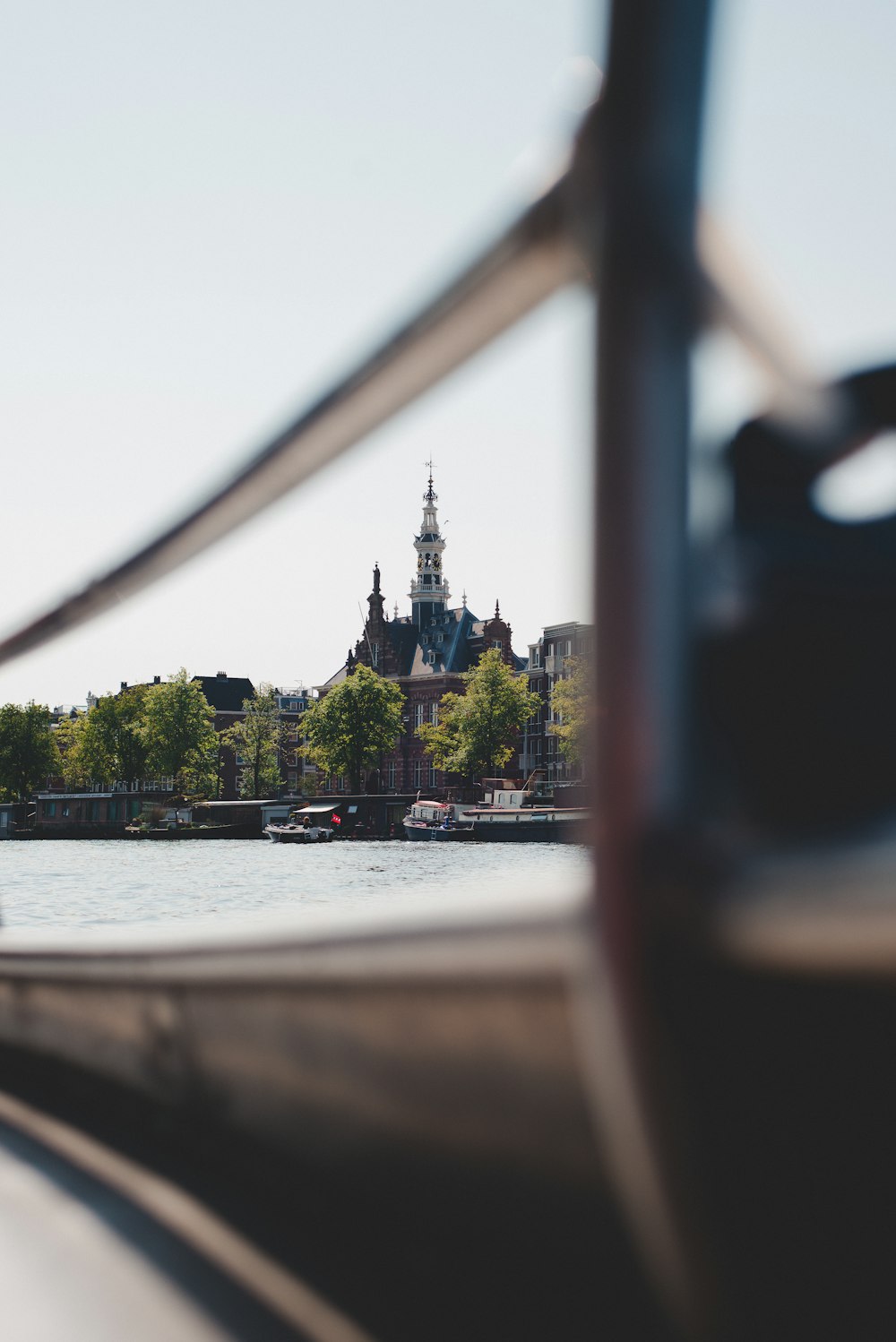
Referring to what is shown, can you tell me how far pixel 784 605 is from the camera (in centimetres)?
81

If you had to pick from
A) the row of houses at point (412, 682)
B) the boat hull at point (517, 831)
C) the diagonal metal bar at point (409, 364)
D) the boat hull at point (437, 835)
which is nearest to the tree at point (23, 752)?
the row of houses at point (412, 682)

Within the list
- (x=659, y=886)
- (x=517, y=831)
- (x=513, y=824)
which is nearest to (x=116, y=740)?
(x=513, y=824)

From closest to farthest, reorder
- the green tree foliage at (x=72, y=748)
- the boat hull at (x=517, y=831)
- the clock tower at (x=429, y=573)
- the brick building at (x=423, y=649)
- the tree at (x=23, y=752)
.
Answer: the boat hull at (x=517, y=831), the green tree foliage at (x=72, y=748), the tree at (x=23, y=752), the brick building at (x=423, y=649), the clock tower at (x=429, y=573)

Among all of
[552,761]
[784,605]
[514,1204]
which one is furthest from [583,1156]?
[552,761]

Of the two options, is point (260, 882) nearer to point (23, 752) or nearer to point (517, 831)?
point (517, 831)

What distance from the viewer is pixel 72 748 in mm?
59344

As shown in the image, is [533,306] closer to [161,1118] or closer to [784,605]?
[784,605]

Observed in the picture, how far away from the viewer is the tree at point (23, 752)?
6053cm

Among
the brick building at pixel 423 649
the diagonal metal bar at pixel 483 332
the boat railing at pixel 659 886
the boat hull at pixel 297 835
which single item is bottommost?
the boat hull at pixel 297 835

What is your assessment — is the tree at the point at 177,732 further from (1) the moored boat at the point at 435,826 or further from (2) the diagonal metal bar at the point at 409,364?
(2) the diagonal metal bar at the point at 409,364

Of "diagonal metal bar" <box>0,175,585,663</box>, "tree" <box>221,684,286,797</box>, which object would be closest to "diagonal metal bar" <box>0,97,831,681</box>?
"diagonal metal bar" <box>0,175,585,663</box>

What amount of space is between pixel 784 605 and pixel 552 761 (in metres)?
48.8

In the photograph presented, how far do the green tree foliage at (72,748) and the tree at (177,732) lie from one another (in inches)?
158

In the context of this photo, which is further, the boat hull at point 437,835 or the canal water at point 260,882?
the boat hull at point 437,835
